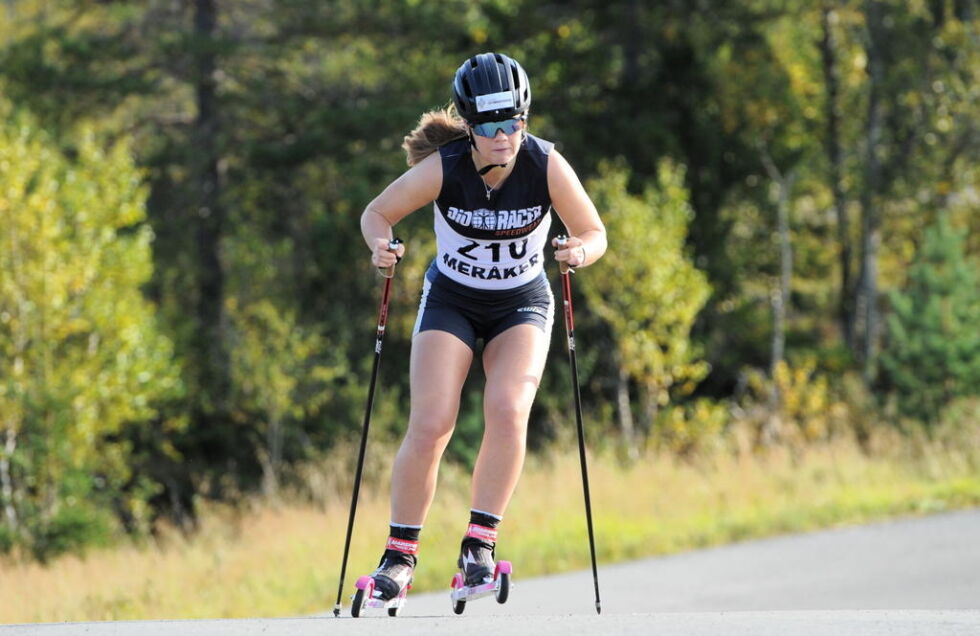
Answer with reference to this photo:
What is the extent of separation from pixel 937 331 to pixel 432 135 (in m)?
14.9

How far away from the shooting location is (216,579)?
1138cm

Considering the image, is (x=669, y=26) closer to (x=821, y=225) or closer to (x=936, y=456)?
(x=821, y=225)

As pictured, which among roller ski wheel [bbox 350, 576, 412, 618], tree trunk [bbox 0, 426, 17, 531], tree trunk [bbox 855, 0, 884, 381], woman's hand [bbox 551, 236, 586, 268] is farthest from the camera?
tree trunk [bbox 855, 0, 884, 381]

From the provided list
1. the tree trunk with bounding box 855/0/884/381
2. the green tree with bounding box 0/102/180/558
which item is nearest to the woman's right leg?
the green tree with bounding box 0/102/180/558

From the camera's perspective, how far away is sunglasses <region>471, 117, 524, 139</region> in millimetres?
5707

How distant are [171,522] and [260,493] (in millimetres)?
1568

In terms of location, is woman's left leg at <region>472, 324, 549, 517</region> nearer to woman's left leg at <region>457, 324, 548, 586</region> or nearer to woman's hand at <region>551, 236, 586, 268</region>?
woman's left leg at <region>457, 324, 548, 586</region>

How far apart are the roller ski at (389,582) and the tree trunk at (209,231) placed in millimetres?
19440

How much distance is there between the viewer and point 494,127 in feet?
18.7

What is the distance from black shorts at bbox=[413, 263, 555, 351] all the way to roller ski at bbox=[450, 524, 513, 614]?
2.55 feet

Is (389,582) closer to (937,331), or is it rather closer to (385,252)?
(385,252)

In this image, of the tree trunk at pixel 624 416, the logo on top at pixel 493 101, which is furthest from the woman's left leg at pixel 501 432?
the tree trunk at pixel 624 416

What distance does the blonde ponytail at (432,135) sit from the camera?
6027mm

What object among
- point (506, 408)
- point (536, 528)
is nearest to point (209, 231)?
point (536, 528)
